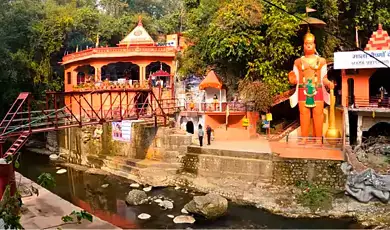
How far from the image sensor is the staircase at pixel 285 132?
22.5 m

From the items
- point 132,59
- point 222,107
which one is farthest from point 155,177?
point 132,59

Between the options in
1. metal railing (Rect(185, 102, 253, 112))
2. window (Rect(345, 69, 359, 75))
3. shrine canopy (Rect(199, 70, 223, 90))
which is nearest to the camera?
window (Rect(345, 69, 359, 75))

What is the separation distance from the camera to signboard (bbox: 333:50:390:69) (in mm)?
18312

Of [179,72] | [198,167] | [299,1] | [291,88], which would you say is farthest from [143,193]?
[299,1]

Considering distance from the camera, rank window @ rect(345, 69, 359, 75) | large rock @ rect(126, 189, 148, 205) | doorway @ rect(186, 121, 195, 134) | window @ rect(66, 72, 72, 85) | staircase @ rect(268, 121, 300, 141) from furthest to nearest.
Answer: window @ rect(66, 72, 72, 85) → doorway @ rect(186, 121, 195, 134) → staircase @ rect(268, 121, 300, 141) → window @ rect(345, 69, 359, 75) → large rock @ rect(126, 189, 148, 205)

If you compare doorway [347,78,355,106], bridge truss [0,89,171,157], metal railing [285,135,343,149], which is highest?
doorway [347,78,355,106]

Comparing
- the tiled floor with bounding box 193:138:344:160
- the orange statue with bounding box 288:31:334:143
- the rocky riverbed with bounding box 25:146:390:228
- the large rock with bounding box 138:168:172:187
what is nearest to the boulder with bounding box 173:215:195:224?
the rocky riverbed with bounding box 25:146:390:228

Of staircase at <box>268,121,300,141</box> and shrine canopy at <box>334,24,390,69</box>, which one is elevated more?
shrine canopy at <box>334,24,390,69</box>

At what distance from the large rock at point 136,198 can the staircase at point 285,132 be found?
8.24 meters

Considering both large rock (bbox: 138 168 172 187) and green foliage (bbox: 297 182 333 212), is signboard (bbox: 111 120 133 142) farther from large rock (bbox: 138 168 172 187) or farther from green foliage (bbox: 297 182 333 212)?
green foliage (bbox: 297 182 333 212)

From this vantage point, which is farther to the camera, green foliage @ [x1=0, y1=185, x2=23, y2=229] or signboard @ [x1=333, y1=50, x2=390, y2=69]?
signboard @ [x1=333, y1=50, x2=390, y2=69]

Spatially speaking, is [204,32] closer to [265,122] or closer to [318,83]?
[265,122]

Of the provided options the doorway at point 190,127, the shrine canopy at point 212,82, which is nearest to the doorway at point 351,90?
the shrine canopy at point 212,82

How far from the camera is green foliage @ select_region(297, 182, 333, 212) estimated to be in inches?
Result: 607
